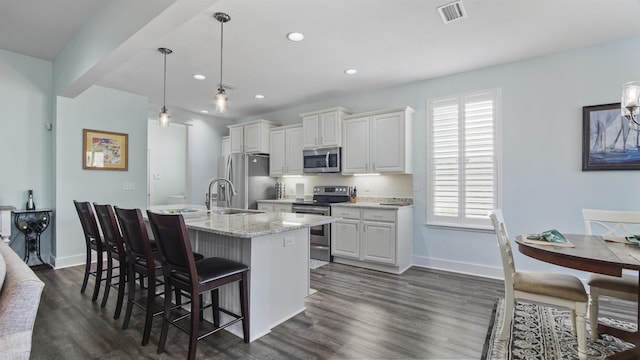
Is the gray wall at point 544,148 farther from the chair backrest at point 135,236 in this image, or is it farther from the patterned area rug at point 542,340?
the chair backrest at point 135,236

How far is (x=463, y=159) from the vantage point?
407 centimetres

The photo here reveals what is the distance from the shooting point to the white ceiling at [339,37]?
260cm

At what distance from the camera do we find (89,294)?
3.23 metres

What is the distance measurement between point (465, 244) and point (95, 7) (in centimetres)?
485

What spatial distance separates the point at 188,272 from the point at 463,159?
3.54 meters

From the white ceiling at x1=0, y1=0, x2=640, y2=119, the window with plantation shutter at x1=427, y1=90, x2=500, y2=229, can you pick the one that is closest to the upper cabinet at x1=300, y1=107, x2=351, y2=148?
the white ceiling at x1=0, y1=0, x2=640, y2=119

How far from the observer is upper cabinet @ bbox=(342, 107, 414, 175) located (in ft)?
14.0

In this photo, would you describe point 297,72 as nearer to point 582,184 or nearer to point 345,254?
point 345,254

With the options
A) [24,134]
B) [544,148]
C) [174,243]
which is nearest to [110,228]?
[174,243]

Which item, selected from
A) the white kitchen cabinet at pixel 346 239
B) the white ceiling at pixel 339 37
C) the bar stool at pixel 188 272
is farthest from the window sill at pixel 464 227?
the bar stool at pixel 188 272

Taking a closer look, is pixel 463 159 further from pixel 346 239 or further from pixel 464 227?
pixel 346 239

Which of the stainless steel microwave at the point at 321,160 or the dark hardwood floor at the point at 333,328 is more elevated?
the stainless steel microwave at the point at 321,160

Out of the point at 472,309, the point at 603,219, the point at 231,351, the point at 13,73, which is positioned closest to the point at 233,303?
the point at 231,351

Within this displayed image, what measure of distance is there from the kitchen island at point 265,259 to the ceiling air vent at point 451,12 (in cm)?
201
